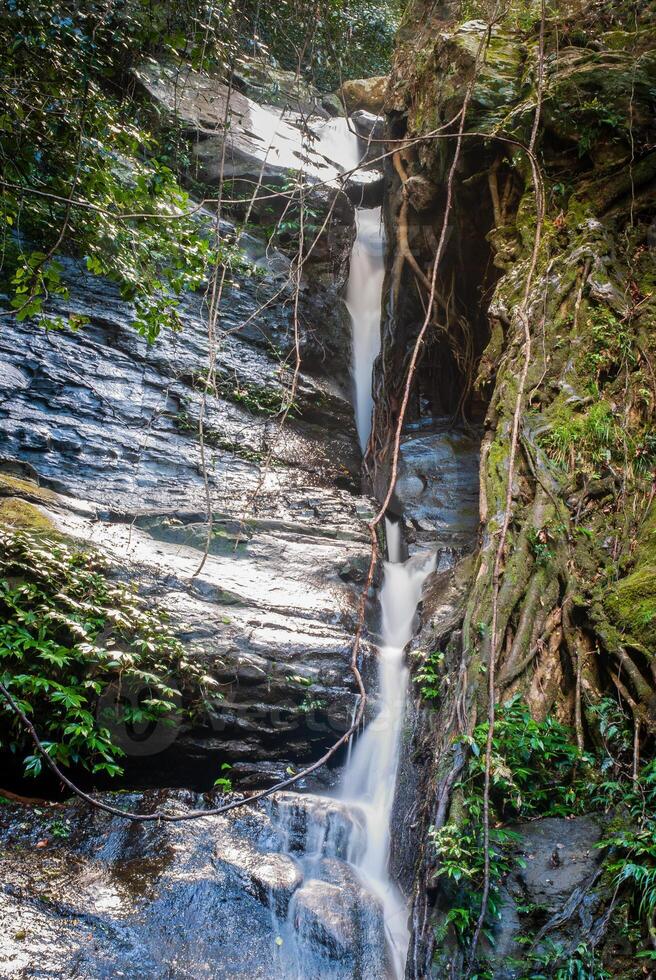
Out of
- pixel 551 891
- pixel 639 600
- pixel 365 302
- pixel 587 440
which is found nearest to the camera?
pixel 551 891

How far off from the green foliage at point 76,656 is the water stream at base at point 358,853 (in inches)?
53.5

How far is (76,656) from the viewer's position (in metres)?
4.54

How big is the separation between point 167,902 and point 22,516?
10.6 feet

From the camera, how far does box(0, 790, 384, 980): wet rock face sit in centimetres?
352

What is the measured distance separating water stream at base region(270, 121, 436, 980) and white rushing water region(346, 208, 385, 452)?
3649 mm

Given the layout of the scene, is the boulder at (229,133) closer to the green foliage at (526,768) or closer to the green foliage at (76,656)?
the green foliage at (76,656)

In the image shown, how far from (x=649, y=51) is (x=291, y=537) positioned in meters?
5.94

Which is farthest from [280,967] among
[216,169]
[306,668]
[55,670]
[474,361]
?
[216,169]

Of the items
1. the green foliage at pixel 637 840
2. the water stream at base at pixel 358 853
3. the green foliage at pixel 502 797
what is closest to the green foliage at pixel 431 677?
the water stream at base at pixel 358 853

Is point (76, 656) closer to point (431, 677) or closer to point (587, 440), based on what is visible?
point (431, 677)

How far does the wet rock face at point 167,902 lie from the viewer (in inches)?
138

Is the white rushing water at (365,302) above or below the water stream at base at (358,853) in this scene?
above

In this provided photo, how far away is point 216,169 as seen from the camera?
982 cm

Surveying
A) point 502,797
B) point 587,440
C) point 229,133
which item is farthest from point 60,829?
point 229,133
